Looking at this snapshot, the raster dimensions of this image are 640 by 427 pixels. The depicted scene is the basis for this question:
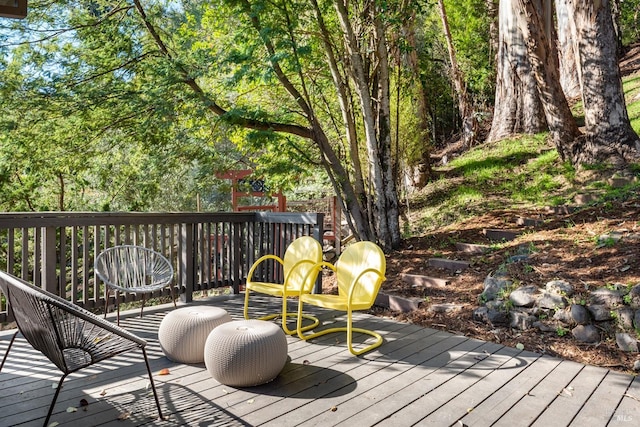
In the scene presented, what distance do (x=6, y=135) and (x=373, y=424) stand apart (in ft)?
20.1

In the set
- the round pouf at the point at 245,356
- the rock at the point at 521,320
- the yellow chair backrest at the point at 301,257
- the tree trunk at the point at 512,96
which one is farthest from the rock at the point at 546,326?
the tree trunk at the point at 512,96

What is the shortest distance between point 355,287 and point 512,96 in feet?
27.8

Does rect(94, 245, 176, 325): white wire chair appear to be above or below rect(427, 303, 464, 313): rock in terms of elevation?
above

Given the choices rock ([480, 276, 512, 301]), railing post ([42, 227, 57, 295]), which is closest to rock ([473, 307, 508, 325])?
rock ([480, 276, 512, 301])

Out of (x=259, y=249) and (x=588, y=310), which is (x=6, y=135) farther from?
(x=588, y=310)

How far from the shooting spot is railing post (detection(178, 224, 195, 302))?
16.9 ft

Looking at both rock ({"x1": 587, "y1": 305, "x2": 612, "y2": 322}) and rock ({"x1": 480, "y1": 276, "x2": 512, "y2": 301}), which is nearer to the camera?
rock ({"x1": 587, "y1": 305, "x2": 612, "y2": 322})

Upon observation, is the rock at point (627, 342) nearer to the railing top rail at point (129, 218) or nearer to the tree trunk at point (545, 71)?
the railing top rail at point (129, 218)

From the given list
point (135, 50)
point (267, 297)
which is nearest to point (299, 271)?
point (267, 297)

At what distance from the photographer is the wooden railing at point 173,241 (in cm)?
410

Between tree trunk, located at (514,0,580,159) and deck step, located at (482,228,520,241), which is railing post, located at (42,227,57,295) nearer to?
deck step, located at (482,228,520,241)

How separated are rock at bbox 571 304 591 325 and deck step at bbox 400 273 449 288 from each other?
1487mm

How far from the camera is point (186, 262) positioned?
5176 mm

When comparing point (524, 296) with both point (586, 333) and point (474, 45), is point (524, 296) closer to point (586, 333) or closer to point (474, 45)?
point (586, 333)
